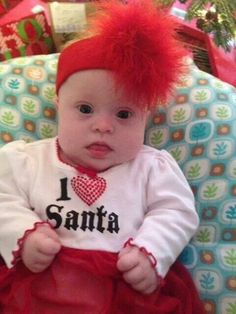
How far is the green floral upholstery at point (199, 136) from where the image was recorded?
1.03 meters

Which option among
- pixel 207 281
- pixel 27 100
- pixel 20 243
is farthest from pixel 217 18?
pixel 20 243

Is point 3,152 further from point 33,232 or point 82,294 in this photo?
point 82,294

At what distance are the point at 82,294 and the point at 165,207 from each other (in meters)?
0.23

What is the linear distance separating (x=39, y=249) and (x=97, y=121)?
0.82 ft

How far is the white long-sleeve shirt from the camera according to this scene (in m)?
0.93

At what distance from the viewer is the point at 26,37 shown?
4.67ft

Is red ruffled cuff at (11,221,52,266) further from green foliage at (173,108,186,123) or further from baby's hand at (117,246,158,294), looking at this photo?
green foliage at (173,108,186,123)

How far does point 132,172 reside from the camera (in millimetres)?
1004

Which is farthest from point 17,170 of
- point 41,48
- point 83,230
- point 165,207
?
point 41,48

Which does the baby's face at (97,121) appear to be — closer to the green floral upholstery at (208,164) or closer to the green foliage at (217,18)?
the green floral upholstery at (208,164)

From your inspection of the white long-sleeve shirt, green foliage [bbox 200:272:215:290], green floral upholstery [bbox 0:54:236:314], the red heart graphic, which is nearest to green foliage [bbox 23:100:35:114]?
green floral upholstery [bbox 0:54:236:314]

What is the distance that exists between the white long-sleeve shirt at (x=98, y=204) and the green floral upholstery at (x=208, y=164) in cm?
10

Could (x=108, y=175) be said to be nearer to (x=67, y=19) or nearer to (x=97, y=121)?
(x=97, y=121)

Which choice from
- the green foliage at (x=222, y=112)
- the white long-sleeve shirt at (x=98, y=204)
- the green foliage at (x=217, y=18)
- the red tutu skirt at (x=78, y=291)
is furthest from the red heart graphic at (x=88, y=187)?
the green foliage at (x=217, y=18)
